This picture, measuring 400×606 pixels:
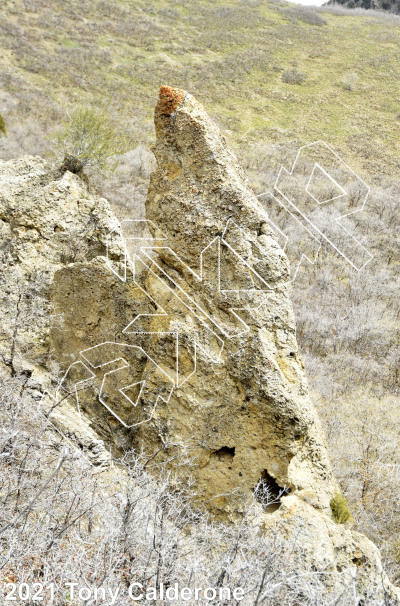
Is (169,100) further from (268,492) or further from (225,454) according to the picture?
(268,492)

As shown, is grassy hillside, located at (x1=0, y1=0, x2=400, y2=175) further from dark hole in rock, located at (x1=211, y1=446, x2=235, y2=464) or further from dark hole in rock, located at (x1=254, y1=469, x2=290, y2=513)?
dark hole in rock, located at (x1=254, y1=469, x2=290, y2=513)

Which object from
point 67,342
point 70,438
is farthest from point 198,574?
point 67,342

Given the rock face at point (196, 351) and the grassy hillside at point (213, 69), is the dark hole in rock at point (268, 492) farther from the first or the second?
the grassy hillside at point (213, 69)

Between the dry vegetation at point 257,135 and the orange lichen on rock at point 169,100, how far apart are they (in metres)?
2.96

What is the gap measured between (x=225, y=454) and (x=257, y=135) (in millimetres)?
17591

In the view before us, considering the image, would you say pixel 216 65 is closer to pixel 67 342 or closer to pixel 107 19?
pixel 107 19

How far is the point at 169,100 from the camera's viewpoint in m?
3.94

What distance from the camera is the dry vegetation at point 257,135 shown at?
3326mm

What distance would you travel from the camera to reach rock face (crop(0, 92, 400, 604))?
355 cm

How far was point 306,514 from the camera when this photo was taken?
11.3 feet

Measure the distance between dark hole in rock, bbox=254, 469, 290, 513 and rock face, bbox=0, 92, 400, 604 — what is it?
0.01 meters

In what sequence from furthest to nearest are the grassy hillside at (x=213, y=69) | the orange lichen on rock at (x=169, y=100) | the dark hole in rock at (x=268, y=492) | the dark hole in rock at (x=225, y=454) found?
the grassy hillside at (x=213, y=69) → the orange lichen on rock at (x=169, y=100) → the dark hole in rock at (x=225, y=454) → the dark hole in rock at (x=268, y=492)

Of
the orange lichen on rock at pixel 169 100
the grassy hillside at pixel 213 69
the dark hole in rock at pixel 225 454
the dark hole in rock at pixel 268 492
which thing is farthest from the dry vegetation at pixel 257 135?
the orange lichen on rock at pixel 169 100

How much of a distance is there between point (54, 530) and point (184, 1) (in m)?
40.3
